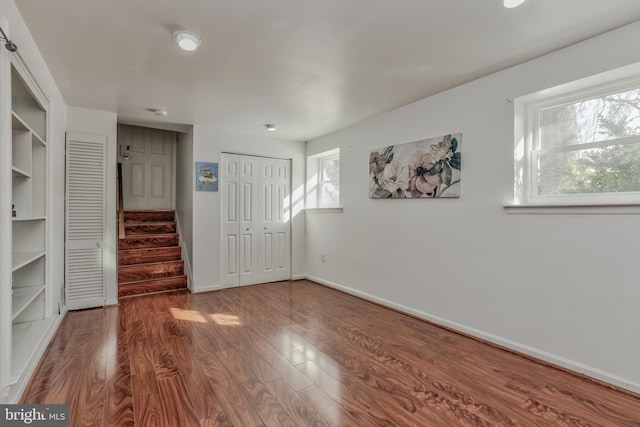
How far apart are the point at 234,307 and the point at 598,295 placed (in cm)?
339

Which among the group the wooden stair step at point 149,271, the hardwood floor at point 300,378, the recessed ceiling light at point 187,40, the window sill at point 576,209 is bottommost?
the hardwood floor at point 300,378

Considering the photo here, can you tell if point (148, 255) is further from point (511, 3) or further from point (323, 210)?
point (511, 3)

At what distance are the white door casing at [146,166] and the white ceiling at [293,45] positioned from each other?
6.88ft

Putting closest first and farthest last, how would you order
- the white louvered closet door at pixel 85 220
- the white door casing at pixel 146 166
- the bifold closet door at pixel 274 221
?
1. the white louvered closet door at pixel 85 220
2. the bifold closet door at pixel 274 221
3. the white door casing at pixel 146 166

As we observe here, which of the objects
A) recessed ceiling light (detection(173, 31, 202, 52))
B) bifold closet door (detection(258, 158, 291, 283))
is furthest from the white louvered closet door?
recessed ceiling light (detection(173, 31, 202, 52))

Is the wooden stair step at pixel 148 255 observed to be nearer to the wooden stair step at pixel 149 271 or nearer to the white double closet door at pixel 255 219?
the wooden stair step at pixel 149 271

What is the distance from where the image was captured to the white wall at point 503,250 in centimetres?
208

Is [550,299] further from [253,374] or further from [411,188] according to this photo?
[253,374]

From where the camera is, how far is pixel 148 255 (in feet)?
15.2

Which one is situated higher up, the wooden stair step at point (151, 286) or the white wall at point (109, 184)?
the white wall at point (109, 184)

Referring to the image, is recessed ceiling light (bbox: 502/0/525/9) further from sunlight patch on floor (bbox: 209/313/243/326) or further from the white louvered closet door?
the white louvered closet door

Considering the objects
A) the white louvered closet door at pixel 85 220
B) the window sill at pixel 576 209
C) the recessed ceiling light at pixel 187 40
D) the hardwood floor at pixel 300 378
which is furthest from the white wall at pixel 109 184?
the window sill at pixel 576 209

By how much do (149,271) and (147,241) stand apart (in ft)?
1.84

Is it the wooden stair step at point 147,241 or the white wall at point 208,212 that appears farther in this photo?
the wooden stair step at point 147,241
